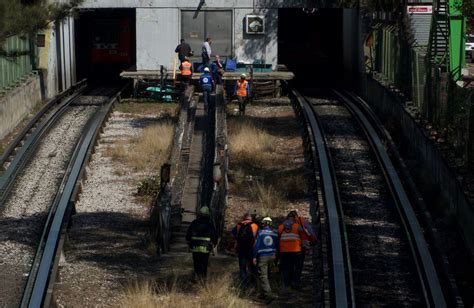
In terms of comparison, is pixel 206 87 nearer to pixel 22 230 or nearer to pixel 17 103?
pixel 17 103

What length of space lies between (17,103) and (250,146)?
302 inches

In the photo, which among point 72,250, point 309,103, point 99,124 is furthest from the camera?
point 309,103

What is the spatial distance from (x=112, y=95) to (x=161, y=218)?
19181mm

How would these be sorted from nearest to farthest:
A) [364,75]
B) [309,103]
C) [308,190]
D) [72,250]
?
[72,250], [308,190], [309,103], [364,75]

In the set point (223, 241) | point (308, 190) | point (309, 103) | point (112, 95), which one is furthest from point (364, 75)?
point (223, 241)

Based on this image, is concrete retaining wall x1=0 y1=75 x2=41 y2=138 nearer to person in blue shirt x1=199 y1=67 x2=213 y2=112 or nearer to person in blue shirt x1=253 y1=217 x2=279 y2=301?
person in blue shirt x1=199 y1=67 x2=213 y2=112

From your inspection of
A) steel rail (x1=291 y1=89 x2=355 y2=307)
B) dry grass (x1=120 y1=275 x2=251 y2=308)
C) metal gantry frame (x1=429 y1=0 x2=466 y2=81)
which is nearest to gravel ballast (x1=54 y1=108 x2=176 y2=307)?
dry grass (x1=120 y1=275 x2=251 y2=308)

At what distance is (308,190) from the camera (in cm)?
2194

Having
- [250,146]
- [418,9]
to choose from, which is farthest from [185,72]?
[250,146]

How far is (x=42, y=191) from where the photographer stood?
22.5 metres

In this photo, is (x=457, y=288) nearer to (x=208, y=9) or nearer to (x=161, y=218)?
(x=161, y=218)

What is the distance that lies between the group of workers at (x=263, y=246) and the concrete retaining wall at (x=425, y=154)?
293 centimetres

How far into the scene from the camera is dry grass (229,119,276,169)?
977 inches

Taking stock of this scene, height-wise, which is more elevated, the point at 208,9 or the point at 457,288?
the point at 208,9
